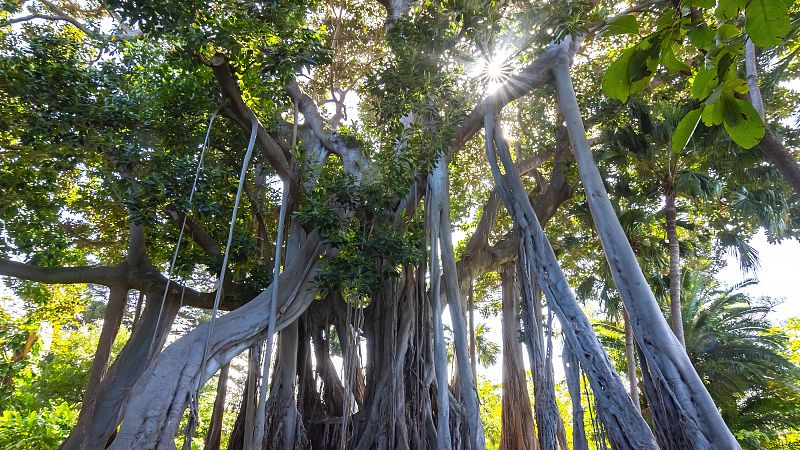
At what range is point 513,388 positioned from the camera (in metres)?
5.21

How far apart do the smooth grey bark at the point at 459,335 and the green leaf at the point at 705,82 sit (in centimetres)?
318

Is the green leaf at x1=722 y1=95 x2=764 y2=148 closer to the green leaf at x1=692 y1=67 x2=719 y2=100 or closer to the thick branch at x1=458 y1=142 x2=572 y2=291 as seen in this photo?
the green leaf at x1=692 y1=67 x2=719 y2=100

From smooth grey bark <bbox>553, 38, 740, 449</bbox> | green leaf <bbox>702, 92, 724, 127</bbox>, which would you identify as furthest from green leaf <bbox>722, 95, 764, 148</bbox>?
smooth grey bark <bbox>553, 38, 740, 449</bbox>

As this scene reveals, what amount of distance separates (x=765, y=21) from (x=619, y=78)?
0.20 m

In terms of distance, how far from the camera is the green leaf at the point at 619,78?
0.73m

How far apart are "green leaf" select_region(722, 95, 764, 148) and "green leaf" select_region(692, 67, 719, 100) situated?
0.09 feet

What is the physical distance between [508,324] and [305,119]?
350cm

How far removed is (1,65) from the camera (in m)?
3.57

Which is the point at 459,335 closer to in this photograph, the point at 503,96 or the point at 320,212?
the point at 320,212

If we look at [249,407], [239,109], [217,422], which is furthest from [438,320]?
[217,422]

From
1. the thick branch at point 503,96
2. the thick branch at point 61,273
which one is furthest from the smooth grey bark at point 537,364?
the thick branch at point 61,273

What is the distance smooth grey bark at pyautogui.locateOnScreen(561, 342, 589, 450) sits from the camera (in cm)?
284

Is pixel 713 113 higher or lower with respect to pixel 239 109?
lower

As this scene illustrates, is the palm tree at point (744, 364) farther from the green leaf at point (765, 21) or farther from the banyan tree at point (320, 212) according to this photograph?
the green leaf at point (765, 21)
